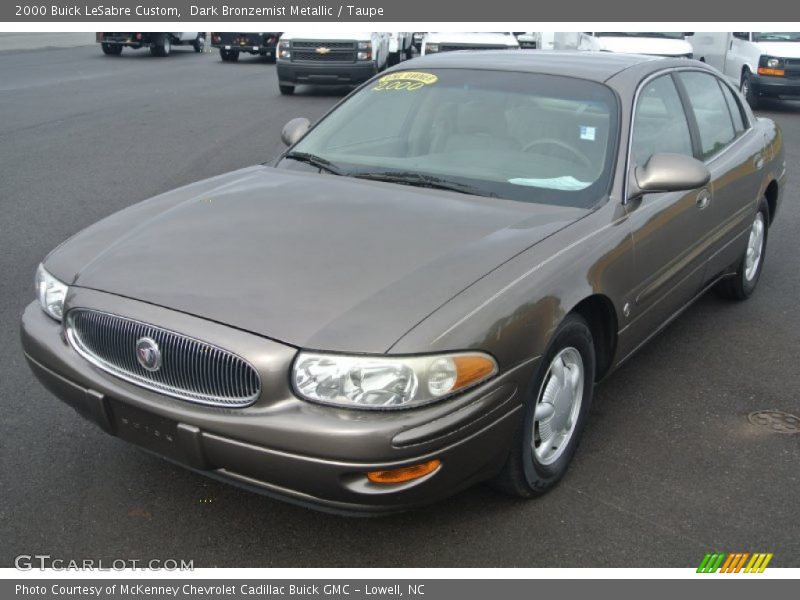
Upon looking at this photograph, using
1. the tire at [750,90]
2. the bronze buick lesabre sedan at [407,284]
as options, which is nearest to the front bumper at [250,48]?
the tire at [750,90]

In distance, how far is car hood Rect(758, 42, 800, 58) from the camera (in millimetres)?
15859

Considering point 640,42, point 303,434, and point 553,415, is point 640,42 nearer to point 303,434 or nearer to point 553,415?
point 553,415

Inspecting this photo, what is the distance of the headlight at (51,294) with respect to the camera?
344 centimetres

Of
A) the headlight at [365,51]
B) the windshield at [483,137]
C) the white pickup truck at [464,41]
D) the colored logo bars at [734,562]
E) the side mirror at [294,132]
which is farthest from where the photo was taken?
the white pickup truck at [464,41]

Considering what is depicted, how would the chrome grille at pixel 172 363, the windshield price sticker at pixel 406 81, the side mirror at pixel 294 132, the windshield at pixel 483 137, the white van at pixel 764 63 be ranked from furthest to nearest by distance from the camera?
the white van at pixel 764 63, the side mirror at pixel 294 132, the windshield price sticker at pixel 406 81, the windshield at pixel 483 137, the chrome grille at pixel 172 363

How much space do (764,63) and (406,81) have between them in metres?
13.3

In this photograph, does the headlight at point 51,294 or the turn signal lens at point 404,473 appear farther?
the headlight at point 51,294

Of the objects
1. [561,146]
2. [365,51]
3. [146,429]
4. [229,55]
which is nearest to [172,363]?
[146,429]

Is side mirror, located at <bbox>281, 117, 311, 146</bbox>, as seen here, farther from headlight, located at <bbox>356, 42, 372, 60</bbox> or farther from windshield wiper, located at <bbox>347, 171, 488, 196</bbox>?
headlight, located at <bbox>356, 42, 372, 60</bbox>

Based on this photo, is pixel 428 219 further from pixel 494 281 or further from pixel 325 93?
pixel 325 93

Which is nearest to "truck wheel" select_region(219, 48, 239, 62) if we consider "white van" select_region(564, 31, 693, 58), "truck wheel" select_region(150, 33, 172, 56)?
"truck wheel" select_region(150, 33, 172, 56)

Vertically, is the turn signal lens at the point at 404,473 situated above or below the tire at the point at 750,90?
above

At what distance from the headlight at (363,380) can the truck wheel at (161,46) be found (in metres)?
26.4

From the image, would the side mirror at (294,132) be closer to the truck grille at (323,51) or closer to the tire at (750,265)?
the tire at (750,265)
